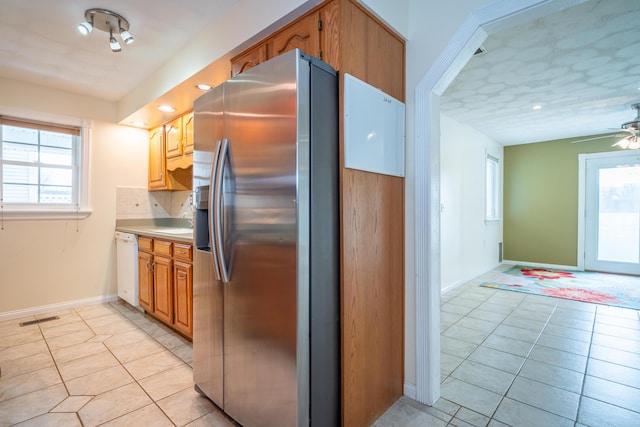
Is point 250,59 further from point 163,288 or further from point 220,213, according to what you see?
point 163,288

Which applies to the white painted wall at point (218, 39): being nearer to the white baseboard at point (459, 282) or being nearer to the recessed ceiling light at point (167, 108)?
the recessed ceiling light at point (167, 108)

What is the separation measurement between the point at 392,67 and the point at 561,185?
5.72 metres

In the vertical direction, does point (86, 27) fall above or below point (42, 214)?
above

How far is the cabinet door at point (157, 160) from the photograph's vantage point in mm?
3736

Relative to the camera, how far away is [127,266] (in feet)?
11.3

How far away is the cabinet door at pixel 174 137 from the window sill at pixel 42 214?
1.19 metres

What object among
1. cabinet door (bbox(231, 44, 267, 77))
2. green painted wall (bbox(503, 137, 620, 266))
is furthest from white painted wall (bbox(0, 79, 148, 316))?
green painted wall (bbox(503, 137, 620, 266))

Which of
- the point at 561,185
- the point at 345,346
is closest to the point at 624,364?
the point at 345,346

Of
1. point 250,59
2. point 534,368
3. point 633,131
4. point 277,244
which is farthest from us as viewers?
point 633,131

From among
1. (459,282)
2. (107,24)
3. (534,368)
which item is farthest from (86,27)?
(459,282)

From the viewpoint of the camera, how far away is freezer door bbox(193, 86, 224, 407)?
1697mm

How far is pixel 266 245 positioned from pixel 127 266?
2.85m

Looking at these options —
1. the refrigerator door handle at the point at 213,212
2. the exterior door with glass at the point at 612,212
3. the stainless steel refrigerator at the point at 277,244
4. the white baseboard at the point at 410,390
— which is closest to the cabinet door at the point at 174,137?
the stainless steel refrigerator at the point at 277,244

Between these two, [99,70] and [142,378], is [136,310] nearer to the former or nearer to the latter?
[142,378]
